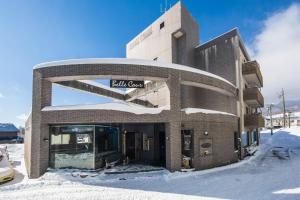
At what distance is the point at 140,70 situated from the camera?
13.7 metres

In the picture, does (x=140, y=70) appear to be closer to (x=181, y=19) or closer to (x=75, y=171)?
(x=75, y=171)

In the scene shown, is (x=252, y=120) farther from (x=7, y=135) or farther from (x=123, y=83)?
(x=7, y=135)

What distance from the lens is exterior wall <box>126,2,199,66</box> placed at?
2236cm

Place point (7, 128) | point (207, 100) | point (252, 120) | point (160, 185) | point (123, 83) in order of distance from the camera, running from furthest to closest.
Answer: point (7, 128) < point (252, 120) < point (207, 100) < point (123, 83) < point (160, 185)

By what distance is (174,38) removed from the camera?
75.9 ft

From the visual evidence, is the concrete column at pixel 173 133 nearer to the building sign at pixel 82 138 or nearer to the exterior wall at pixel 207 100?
the building sign at pixel 82 138

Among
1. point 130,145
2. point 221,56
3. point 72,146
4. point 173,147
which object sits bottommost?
point 130,145

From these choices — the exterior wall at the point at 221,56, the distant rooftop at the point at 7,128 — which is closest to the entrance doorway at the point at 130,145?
the exterior wall at the point at 221,56

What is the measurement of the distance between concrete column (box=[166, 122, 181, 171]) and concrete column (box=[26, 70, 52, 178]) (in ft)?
23.4

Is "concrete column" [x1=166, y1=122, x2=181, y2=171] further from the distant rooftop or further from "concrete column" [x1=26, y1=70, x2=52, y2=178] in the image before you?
the distant rooftop

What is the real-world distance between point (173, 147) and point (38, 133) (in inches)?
310

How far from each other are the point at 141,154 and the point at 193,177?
5.96 meters

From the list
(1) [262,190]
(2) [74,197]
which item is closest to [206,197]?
(1) [262,190]

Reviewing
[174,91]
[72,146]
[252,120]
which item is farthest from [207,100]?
[72,146]
